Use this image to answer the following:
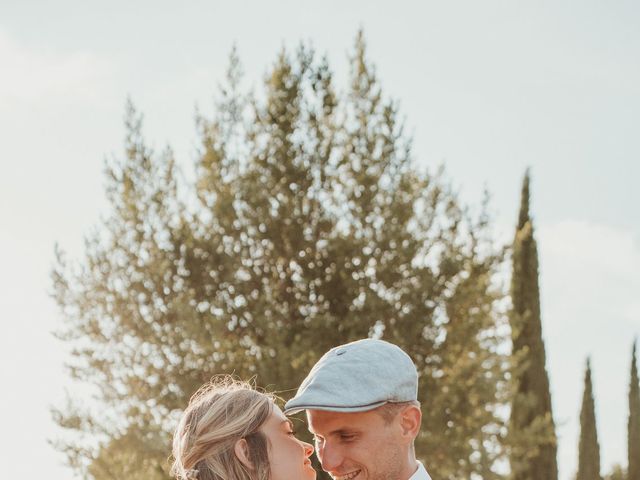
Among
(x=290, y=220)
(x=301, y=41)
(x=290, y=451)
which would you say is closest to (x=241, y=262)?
(x=290, y=220)

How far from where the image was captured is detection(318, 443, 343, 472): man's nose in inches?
126

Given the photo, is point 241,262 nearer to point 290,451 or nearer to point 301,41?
point 301,41

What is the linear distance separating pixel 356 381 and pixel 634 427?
31.3m

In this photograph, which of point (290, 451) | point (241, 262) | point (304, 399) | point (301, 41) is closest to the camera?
point (304, 399)

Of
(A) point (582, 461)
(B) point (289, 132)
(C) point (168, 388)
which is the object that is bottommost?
(A) point (582, 461)

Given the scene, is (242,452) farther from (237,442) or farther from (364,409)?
(364,409)

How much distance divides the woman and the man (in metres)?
0.25

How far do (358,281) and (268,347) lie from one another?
1.68 metres

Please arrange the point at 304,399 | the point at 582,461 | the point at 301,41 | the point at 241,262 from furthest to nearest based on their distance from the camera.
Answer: the point at 582,461, the point at 301,41, the point at 241,262, the point at 304,399

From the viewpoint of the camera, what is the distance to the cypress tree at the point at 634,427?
3139 cm

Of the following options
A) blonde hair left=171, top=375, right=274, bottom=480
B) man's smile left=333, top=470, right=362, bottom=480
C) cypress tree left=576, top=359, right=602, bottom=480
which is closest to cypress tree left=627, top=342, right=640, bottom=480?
cypress tree left=576, top=359, right=602, bottom=480

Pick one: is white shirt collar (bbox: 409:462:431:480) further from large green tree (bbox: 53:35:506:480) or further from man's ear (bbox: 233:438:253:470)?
large green tree (bbox: 53:35:506:480)

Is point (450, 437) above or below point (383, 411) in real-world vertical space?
below

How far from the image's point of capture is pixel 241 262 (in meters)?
14.3
